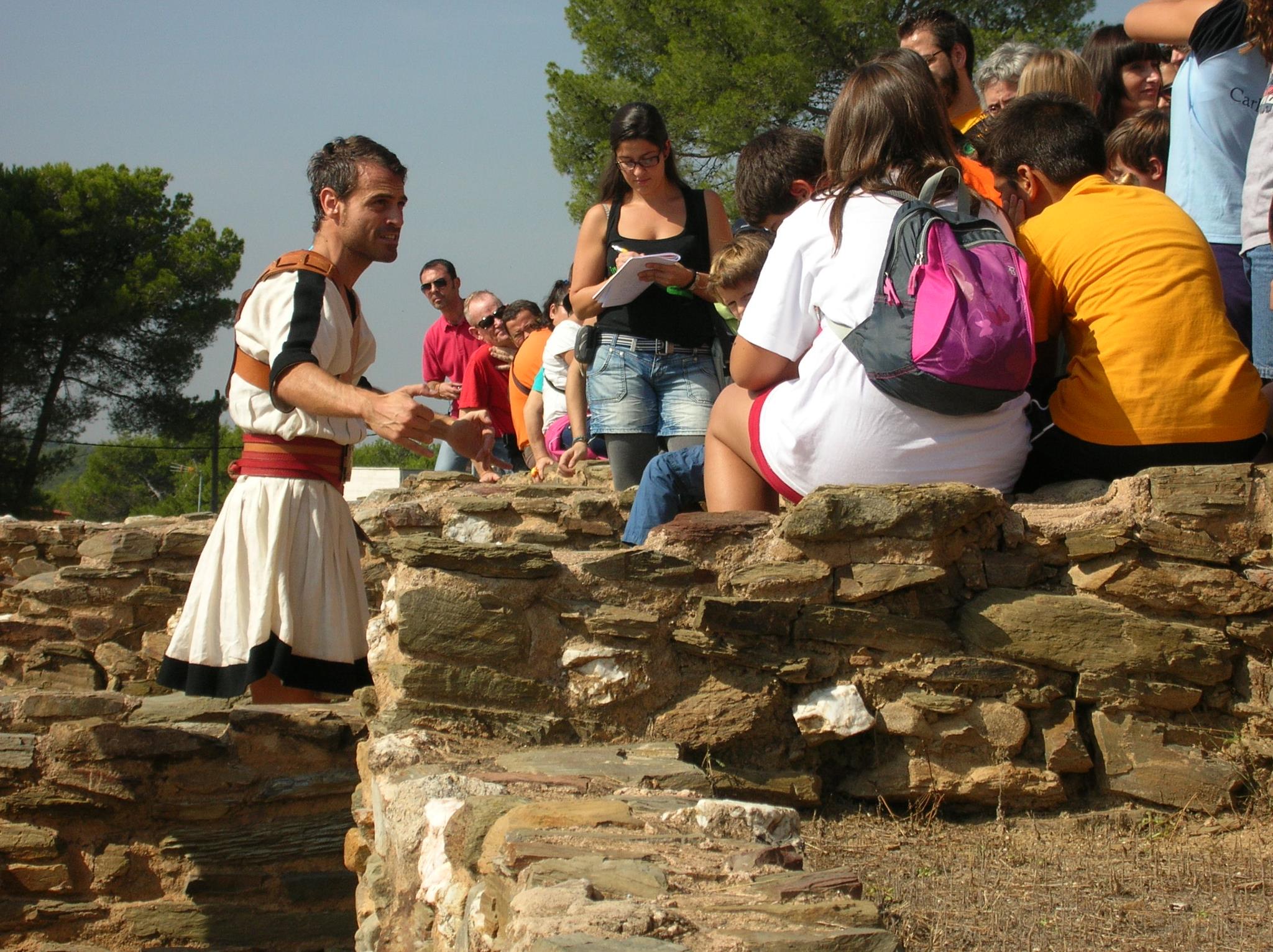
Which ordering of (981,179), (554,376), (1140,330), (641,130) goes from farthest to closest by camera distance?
(554,376)
(641,130)
(981,179)
(1140,330)

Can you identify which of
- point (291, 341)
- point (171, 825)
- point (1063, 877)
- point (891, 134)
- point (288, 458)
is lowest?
point (171, 825)

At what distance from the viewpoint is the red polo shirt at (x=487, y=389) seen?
740 cm

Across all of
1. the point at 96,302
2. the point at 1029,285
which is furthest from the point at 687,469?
the point at 96,302

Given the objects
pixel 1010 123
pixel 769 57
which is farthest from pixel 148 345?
pixel 1010 123

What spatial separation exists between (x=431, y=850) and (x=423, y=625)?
654 millimetres

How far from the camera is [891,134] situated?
2.91 metres

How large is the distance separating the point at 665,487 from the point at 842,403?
3.18 feet

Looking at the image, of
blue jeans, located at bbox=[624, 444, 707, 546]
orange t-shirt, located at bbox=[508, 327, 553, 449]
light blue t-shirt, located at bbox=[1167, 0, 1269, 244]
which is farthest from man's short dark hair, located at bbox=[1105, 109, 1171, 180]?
orange t-shirt, located at bbox=[508, 327, 553, 449]

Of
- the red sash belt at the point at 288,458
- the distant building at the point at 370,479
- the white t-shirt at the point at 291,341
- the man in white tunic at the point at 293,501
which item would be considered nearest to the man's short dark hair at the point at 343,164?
the man in white tunic at the point at 293,501

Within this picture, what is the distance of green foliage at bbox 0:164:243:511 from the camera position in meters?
20.6

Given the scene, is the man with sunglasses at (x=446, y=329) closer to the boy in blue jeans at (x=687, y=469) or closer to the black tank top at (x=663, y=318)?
the black tank top at (x=663, y=318)

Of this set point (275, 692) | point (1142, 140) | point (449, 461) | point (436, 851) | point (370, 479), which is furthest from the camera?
point (370, 479)

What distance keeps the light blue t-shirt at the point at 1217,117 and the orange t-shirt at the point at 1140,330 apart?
588mm

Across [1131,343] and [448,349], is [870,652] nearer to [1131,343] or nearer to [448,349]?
[1131,343]
